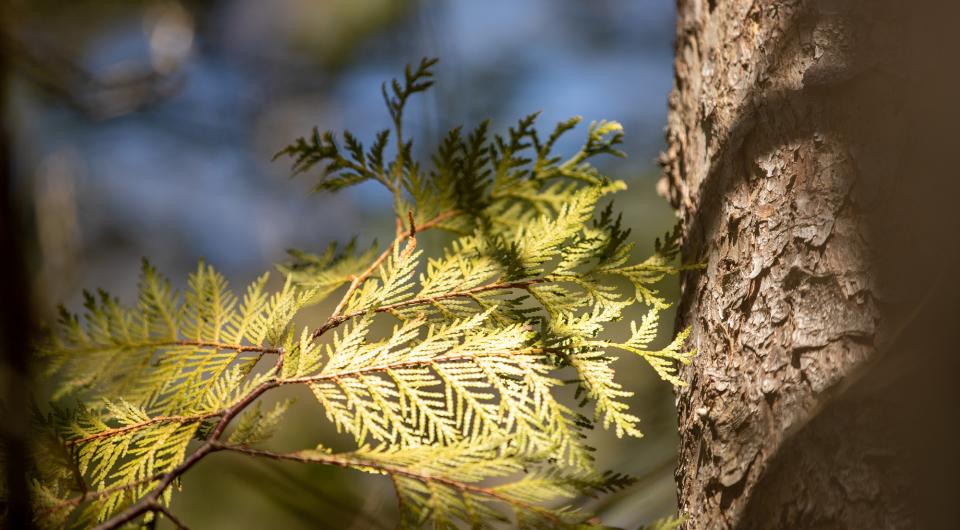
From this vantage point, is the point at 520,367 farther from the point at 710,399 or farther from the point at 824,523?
the point at 824,523

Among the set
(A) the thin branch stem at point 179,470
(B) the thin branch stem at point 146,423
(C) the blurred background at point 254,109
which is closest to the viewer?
(A) the thin branch stem at point 179,470

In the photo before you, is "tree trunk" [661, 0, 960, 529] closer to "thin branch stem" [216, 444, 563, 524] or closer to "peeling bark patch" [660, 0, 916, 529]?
"peeling bark patch" [660, 0, 916, 529]

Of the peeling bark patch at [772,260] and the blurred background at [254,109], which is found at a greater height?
the blurred background at [254,109]

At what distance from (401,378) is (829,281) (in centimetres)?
46

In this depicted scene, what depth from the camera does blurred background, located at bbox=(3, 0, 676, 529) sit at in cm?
331

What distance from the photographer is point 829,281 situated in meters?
0.67

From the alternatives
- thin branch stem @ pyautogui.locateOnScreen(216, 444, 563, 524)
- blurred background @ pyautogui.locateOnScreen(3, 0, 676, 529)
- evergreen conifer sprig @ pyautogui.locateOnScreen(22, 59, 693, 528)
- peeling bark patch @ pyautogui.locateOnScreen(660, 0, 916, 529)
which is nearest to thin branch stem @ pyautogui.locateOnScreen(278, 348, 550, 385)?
evergreen conifer sprig @ pyautogui.locateOnScreen(22, 59, 693, 528)

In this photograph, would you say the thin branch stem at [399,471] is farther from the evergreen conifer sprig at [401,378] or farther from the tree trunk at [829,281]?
the tree trunk at [829,281]

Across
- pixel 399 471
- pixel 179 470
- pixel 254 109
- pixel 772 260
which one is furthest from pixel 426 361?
pixel 254 109

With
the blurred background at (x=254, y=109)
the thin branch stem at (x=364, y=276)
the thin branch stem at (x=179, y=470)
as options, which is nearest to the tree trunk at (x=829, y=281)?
the thin branch stem at (x=364, y=276)

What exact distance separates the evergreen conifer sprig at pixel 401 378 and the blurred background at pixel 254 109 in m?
1.93

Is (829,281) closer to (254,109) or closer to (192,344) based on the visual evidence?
(192,344)

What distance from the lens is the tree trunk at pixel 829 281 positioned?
602 millimetres

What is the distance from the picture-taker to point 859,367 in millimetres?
630
